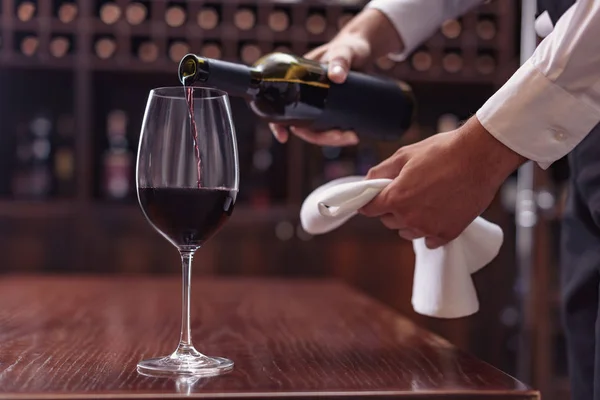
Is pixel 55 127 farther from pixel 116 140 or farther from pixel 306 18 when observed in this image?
pixel 306 18

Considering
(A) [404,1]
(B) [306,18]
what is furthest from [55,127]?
(A) [404,1]

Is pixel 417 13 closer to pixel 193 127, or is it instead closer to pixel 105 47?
pixel 193 127

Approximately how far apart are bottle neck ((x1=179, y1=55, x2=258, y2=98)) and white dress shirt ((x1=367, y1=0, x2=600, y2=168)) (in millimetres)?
309

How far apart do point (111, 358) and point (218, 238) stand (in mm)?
2300

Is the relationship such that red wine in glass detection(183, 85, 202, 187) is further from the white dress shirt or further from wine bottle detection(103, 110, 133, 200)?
wine bottle detection(103, 110, 133, 200)

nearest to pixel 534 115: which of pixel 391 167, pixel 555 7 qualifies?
pixel 391 167

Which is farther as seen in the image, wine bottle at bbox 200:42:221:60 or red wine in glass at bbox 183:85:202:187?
wine bottle at bbox 200:42:221:60

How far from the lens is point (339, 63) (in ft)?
3.90

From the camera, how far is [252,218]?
3.07 metres

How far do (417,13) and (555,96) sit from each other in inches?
23.1

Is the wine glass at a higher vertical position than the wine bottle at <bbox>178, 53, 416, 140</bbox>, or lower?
lower

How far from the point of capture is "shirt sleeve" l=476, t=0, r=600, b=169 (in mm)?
853

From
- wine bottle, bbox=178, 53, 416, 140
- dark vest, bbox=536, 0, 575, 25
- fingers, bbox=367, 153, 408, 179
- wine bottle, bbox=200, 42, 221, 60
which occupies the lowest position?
fingers, bbox=367, 153, 408, 179

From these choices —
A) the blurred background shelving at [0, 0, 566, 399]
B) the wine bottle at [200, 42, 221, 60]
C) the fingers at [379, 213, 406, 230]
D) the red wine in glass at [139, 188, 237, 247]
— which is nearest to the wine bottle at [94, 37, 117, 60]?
the blurred background shelving at [0, 0, 566, 399]
